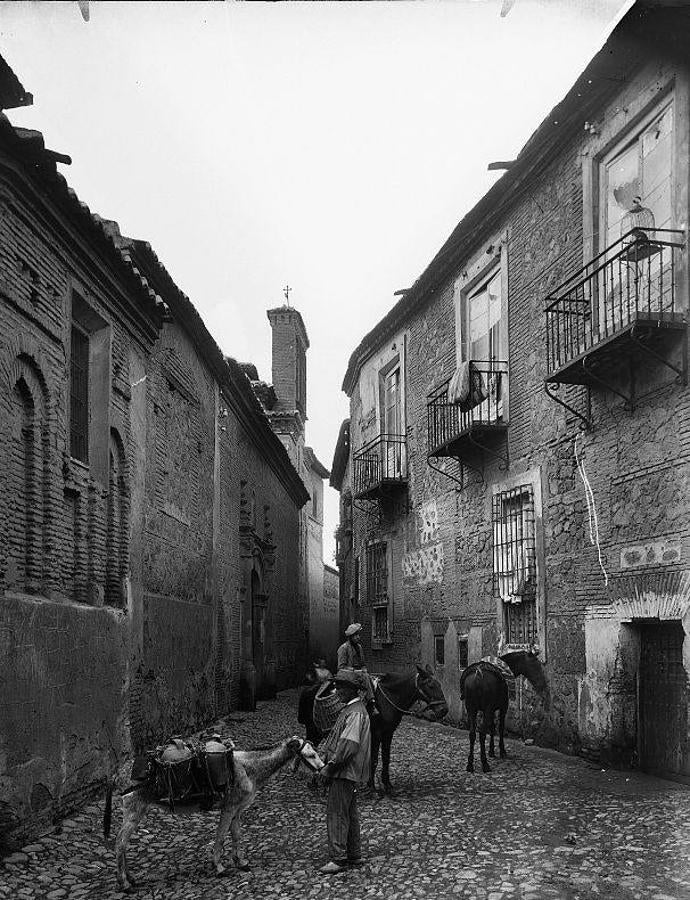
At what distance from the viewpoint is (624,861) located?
638 cm

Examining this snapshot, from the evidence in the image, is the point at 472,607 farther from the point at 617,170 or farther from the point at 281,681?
the point at 281,681

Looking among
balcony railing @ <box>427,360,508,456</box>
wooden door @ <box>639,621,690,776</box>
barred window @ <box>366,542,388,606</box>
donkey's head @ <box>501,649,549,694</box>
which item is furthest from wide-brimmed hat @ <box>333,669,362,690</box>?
barred window @ <box>366,542,388,606</box>

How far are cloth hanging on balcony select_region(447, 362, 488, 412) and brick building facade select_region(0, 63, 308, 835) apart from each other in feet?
13.9

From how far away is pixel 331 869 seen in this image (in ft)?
21.0

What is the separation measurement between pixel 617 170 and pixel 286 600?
19526 millimetres

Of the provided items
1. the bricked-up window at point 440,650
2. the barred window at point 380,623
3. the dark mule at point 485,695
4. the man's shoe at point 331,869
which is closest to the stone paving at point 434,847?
the man's shoe at point 331,869

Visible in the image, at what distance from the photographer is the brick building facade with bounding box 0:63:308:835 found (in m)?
7.36

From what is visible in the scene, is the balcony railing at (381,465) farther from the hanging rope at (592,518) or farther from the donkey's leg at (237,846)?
the donkey's leg at (237,846)

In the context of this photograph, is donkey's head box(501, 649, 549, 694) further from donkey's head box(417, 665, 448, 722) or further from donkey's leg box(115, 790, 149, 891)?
donkey's leg box(115, 790, 149, 891)

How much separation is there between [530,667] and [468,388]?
4.61 metres

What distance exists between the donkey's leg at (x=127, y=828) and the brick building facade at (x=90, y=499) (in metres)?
1.03

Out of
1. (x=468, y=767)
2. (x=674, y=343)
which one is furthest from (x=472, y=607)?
(x=674, y=343)

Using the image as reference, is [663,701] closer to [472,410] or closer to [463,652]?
[463,652]

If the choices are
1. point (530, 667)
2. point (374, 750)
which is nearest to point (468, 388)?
point (530, 667)
